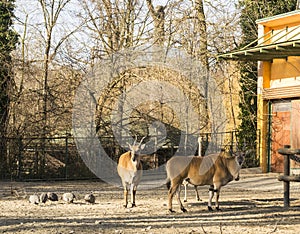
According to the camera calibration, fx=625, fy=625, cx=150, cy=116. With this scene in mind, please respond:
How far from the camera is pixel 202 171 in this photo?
14141mm

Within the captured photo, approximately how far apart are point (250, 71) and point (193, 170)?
48.0ft

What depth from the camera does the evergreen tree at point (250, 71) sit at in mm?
27078

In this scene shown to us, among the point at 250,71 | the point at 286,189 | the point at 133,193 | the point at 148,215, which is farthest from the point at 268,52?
the point at 148,215

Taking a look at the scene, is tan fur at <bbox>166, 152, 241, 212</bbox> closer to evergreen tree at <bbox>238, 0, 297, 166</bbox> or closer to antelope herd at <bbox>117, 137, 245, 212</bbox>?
antelope herd at <bbox>117, 137, 245, 212</bbox>

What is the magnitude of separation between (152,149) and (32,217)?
12314mm

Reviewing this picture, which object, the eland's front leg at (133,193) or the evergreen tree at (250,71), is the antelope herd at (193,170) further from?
the evergreen tree at (250,71)

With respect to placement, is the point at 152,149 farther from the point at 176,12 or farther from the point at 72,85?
the point at 176,12

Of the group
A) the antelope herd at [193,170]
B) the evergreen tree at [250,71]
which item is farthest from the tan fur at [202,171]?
the evergreen tree at [250,71]

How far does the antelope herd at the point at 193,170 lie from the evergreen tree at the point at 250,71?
39.2 feet

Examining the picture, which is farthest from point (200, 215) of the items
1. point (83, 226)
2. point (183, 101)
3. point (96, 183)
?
point (183, 101)

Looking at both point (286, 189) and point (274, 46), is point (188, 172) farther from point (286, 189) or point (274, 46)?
point (274, 46)

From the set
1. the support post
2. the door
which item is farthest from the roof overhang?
the support post

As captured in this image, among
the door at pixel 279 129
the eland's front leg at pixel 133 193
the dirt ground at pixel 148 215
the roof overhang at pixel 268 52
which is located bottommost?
the dirt ground at pixel 148 215

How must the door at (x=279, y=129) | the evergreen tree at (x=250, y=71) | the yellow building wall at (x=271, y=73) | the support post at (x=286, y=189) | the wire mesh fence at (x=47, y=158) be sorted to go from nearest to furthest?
the support post at (x=286, y=189), the wire mesh fence at (x=47, y=158), the yellow building wall at (x=271, y=73), the door at (x=279, y=129), the evergreen tree at (x=250, y=71)
